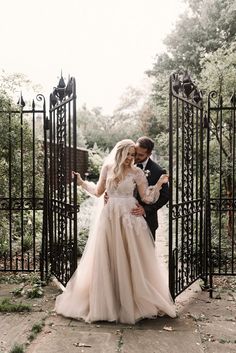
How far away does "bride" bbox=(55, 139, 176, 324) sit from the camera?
14.8ft

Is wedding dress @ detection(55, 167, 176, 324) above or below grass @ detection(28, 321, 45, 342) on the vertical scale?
above

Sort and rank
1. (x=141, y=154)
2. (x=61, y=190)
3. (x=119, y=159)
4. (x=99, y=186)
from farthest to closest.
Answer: (x=61, y=190) < (x=141, y=154) < (x=99, y=186) < (x=119, y=159)

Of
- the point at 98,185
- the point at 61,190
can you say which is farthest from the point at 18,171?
the point at 98,185

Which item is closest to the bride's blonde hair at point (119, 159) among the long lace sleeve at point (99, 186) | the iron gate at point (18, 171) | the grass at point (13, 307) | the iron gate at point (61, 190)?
the long lace sleeve at point (99, 186)

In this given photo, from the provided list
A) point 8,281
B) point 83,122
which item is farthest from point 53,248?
point 83,122

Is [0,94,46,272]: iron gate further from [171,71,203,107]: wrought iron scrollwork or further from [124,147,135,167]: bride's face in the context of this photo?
[171,71,203,107]: wrought iron scrollwork

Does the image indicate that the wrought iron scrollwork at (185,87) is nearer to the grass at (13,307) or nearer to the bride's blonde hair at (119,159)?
the bride's blonde hair at (119,159)

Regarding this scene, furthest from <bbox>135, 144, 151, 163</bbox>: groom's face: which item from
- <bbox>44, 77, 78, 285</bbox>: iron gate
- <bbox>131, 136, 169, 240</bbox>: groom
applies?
<bbox>44, 77, 78, 285</bbox>: iron gate

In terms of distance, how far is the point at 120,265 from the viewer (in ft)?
15.1

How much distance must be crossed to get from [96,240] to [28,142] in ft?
8.70

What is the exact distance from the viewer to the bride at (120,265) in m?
4.51

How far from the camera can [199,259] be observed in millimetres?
5836

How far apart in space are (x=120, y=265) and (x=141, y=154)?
140 centimetres

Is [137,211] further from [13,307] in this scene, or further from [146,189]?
[13,307]
